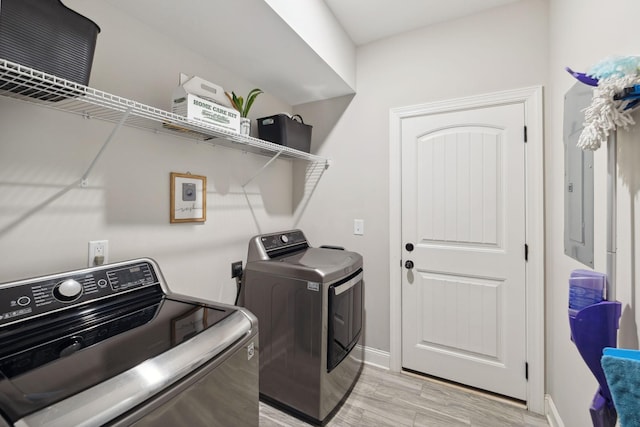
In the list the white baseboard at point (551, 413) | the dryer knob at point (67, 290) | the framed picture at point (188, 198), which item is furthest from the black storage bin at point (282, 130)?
the white baseboard at point (551, 413)

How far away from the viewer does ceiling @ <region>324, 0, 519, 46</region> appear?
5.85 feet

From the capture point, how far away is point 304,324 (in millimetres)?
1573

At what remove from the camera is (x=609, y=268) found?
0.88 m

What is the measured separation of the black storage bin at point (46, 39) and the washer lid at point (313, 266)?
1201 millimetres

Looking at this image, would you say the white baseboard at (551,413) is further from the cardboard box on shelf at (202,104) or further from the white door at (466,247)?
Answer: the cardboard box on shelf at (202,104)

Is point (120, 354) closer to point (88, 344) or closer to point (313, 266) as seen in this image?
point (88, 344)

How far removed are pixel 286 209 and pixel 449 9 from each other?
1.85m

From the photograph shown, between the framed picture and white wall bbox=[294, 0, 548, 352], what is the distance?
3.27ft

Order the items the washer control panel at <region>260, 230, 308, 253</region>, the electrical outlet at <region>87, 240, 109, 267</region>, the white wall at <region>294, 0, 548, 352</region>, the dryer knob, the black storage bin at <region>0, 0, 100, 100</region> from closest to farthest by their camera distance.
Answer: the black storage bin at <region>0, 0, 100, 100</region> → the dryer knob → the electrical outlet at <region>87, 240, 109, 267</region> → the white wall at <region>294, 0, 548, 352</region> → the washer control panel at <region>260, 230, 308, 253</region>

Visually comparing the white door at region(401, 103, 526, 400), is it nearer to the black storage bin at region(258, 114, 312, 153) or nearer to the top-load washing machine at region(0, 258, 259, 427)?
the black storage bin at region(258, 114, 312, 153)

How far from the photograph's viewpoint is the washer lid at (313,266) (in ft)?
5.13

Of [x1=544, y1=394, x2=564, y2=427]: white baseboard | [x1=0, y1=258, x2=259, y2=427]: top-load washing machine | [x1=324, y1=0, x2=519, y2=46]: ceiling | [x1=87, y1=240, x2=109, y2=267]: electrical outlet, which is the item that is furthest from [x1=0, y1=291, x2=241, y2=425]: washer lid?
[x1=324, y1=0, x2=519, y2=46]: ceiling

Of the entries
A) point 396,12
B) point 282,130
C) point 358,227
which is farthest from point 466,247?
point 396,12

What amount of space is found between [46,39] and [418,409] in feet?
7.93
